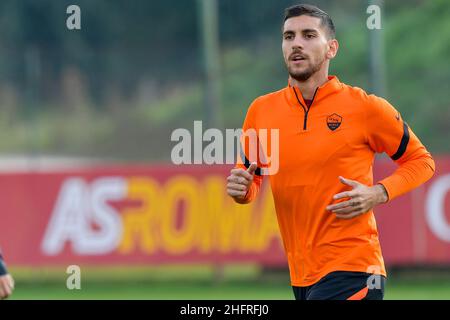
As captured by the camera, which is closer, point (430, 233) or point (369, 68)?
point (430, 233)

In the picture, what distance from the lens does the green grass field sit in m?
13.9

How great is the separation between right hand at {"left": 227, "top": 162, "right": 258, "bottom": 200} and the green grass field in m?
7.14

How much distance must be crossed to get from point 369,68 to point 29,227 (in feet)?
16.9

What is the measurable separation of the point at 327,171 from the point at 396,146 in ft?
1.51

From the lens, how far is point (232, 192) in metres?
6.42

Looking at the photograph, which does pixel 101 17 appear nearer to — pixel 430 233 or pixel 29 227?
pixel 29 227

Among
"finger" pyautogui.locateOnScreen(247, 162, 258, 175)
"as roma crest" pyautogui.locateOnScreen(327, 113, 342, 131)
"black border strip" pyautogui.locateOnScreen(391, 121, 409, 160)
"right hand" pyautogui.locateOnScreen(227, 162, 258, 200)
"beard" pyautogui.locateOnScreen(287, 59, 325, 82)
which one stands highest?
"beard" pyautogui.locateOnScreen(287, 59, 325, 82)

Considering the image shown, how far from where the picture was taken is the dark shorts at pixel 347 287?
626 cm
